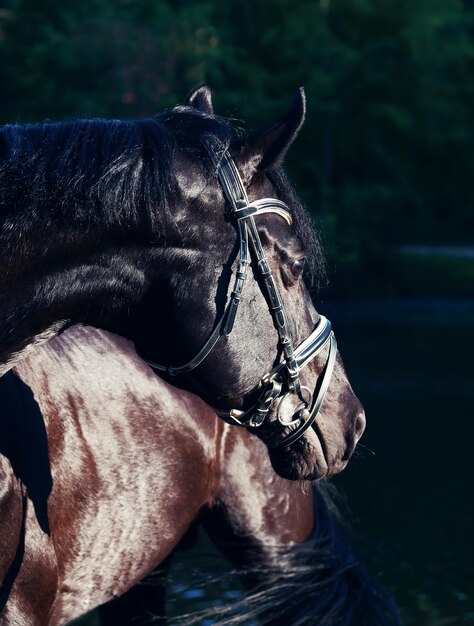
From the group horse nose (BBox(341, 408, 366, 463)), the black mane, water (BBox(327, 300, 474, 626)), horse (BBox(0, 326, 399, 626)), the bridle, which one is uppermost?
the black mane

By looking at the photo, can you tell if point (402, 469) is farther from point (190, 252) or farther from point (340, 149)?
point (340, 149)

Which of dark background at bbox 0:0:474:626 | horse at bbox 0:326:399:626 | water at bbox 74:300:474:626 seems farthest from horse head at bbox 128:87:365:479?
dark background at bbox 0:0:474:626

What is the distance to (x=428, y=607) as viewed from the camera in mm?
5617

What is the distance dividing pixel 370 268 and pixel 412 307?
336 cm

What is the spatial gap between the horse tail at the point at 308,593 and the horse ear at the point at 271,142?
1639mm

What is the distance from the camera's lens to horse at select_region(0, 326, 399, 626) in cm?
270

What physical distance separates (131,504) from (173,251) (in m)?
1.04

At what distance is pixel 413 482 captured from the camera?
811 centimetres

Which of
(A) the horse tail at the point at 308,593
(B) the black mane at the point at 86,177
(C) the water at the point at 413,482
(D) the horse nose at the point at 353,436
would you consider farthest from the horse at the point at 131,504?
(D) the horse nose at the point at 353,436

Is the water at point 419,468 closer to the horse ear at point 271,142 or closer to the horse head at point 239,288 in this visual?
the horse head at point 239,288

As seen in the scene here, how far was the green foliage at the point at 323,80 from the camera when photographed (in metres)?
23.1

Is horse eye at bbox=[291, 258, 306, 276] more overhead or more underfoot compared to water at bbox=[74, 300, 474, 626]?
more overhead

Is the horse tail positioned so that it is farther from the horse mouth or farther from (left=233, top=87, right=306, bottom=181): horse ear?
(left=233, top=87, right=306, bottom=181): horse ear

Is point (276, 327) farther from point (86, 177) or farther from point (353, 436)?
point (86, 177)
